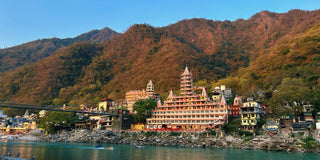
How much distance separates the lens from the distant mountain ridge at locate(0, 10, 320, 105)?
90750 mm

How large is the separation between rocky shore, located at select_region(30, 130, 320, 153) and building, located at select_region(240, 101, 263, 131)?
4.54 m

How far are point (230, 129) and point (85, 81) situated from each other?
4065 inches

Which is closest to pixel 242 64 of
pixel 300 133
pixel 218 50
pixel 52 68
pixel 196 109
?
pixel 218 50

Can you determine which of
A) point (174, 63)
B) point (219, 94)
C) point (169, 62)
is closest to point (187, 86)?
point (219, 94)

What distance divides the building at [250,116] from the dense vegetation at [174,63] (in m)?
14.9

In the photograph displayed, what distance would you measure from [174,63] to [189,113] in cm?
6593

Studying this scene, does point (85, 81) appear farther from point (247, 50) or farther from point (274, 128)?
point (274, 128)

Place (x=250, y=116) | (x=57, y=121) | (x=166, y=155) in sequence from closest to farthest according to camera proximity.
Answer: (x=166, y=155) < (x=250, y=116) < (x=57, y=121)

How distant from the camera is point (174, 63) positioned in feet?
421

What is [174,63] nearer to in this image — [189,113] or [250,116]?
[189,113]

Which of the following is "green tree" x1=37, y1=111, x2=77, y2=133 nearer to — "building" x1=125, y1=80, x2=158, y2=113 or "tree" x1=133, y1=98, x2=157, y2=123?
"building" x1=125, y1=80, x2=158, y2=113

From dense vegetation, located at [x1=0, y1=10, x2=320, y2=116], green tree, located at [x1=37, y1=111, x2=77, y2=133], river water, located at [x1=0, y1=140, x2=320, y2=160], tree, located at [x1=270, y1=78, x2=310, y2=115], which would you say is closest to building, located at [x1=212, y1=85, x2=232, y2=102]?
dense vegetation, located at [x1=0, y1=10, x2=320, y2=116]

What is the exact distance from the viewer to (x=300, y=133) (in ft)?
154

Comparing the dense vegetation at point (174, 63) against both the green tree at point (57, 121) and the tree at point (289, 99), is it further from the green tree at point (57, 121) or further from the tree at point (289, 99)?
the green tree at point (57, 121)
